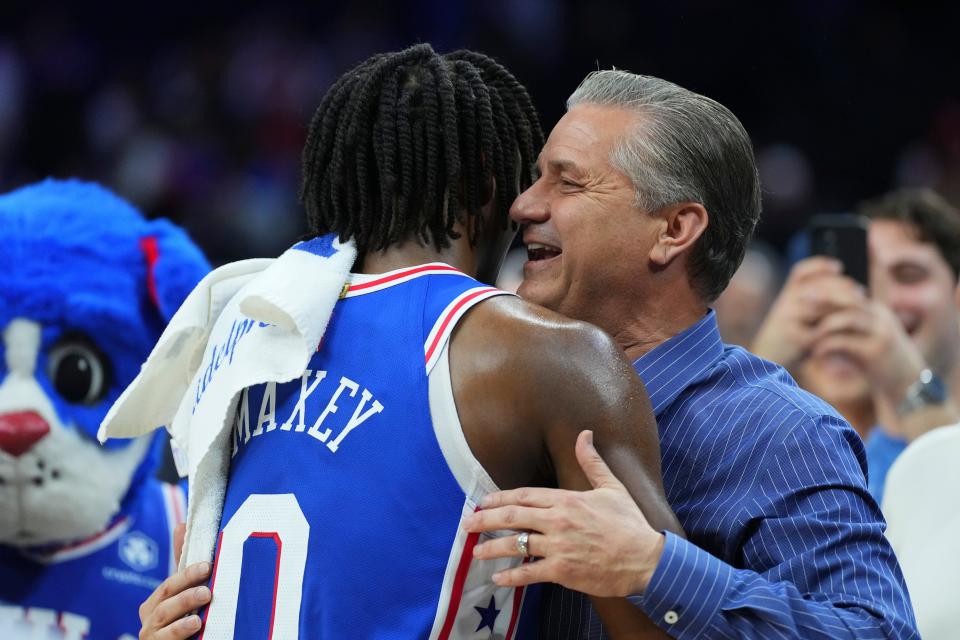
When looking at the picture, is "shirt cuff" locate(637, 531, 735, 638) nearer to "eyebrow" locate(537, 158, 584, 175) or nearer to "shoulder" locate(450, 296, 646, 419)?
"shoulder" locate(450, 296, 646, 419)

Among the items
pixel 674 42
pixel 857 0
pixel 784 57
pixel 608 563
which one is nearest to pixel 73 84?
pixel 674 42

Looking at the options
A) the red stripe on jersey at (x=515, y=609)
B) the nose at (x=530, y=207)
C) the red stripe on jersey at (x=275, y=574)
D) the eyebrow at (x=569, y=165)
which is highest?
the eyebrow at (x=569, y=165)

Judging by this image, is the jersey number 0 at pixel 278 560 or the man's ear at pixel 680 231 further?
the man's ear at pixel 680 231

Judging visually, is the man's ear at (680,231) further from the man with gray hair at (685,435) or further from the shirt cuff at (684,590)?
the shirt cuff at (684,590)

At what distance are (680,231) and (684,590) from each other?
2.30 ft

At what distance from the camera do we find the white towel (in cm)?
176

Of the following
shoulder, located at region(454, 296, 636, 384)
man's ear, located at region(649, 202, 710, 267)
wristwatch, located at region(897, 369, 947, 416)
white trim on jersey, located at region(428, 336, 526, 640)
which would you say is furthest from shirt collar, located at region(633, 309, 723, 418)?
wristwatch, located at region(897, 369, 947, 416)

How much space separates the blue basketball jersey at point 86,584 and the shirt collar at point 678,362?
1281 millimetres

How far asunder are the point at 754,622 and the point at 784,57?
7.35 metres

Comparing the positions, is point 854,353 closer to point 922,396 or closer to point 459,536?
point 922,396

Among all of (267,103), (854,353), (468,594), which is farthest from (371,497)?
(267,103)

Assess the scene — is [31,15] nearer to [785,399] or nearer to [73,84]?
[73,84]

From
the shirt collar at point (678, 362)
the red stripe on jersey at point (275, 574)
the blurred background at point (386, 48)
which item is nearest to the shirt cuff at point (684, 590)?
the shirt collar at point (678, 362)

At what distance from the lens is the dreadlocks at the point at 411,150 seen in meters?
1.88
